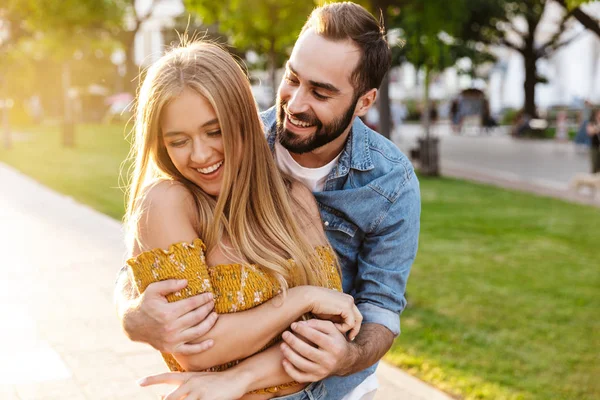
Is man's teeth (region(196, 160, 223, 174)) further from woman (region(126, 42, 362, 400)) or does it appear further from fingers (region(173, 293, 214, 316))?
fingers (region(173, 293, 214, 316))

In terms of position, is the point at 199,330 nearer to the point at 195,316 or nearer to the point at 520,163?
the point at 195,316

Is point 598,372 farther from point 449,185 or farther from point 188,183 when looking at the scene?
point 449,185

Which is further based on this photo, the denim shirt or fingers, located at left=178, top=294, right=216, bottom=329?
the denim shirt

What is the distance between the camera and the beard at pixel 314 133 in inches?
93.0

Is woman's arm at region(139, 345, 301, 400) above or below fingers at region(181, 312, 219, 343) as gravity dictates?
below

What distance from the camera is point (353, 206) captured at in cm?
229

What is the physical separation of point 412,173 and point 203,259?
2.80ft

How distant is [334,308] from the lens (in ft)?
6.57

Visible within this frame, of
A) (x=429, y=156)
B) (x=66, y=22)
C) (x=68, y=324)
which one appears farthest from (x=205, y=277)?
(x=66, y=22)

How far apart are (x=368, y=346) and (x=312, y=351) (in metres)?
0.29

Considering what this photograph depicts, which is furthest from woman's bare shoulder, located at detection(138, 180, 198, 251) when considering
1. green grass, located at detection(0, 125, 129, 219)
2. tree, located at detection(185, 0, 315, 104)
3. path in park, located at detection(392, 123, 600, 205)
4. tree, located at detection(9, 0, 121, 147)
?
tree, located at detection(9, 0, 121, 147)

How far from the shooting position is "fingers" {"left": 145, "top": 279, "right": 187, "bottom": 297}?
1840mm

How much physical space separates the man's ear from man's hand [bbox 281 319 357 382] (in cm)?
86

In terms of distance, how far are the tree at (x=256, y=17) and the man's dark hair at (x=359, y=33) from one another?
532 centimetres
